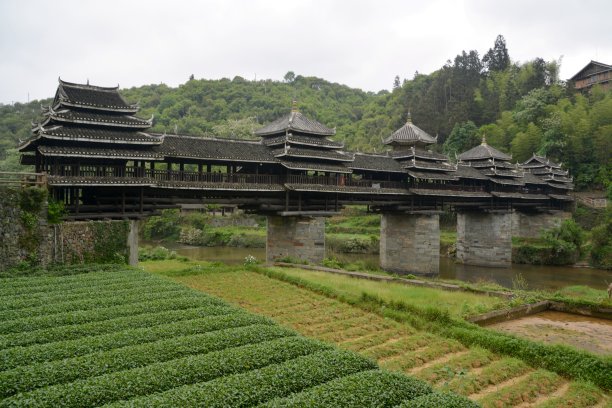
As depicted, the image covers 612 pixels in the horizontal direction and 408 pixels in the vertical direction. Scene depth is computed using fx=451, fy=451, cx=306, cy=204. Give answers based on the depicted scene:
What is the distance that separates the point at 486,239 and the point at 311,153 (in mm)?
25014

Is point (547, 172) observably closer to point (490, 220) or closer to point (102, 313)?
point (490, 220)

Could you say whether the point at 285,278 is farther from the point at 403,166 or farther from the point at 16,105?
the point at 16,105

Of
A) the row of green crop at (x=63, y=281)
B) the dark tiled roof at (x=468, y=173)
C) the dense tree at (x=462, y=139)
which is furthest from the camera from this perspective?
the dense tree at (x=462, y=139)

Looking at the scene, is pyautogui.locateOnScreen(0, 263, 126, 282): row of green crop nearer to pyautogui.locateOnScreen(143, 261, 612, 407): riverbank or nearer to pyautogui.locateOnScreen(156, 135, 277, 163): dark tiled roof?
pyautogui.locateOnScreen(143, 261, 612, 407): riverbank

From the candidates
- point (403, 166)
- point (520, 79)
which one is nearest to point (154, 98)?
point (520, 79)

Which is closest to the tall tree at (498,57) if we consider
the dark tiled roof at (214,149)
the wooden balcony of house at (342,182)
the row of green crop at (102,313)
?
the wooden balcony of house at (342,182)

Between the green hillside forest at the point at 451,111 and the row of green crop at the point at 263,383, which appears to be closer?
the row of green crop at the point at 263,383

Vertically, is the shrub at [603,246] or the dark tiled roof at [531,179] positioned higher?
the dark tiled roof at [531,179]

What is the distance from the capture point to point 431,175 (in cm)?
3791

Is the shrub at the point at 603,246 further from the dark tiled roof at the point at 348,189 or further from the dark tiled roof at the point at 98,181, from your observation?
the dark tiled roof at the point at 98,181

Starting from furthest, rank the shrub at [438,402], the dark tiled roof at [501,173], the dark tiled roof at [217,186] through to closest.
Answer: the dark tiled roof at [501,173], the dark tiled roof at [217,186], the shrub at [438,402]

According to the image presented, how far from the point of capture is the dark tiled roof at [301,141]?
30.3 meters

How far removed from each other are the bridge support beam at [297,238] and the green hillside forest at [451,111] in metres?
38.7

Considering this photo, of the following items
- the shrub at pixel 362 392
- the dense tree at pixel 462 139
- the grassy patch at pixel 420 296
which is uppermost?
the dense tree at pixel 462 139
